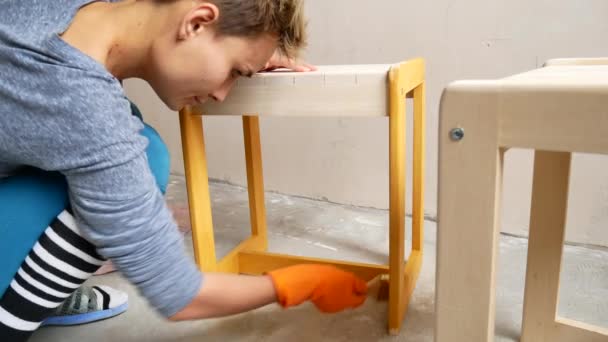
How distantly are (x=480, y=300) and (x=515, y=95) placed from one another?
154mm

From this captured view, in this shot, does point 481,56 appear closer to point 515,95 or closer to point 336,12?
point 336,12

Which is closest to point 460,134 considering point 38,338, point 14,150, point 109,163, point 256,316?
point 109,163

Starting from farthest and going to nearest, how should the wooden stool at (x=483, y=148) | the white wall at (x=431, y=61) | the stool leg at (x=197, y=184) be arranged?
1. the white wall at (x=431, y=61)
2. the stool leg at (x=197, y=184)
3. the wooden stool at (x=483, y=148)

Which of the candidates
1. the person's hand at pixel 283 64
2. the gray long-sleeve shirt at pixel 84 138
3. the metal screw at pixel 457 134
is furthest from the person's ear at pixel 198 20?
the metal screw at pixel 457 134

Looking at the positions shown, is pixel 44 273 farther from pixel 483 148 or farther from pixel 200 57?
pixel 483 148

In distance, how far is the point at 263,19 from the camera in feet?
1.90

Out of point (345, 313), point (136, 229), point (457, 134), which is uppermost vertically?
point (457, 134)

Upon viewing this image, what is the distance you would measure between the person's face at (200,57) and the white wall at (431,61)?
0.59 metres

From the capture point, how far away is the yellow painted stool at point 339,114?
67cm

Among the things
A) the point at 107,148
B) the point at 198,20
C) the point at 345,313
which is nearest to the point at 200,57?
the point at 198,20

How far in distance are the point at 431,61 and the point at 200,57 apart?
2.29ft

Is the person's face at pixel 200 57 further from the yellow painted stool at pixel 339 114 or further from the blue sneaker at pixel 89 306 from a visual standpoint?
the blue sneaker at pixel 89 306

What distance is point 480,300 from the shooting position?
37cm

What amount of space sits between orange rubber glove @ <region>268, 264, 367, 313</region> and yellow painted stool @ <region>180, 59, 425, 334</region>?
0.48 ft
